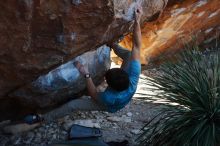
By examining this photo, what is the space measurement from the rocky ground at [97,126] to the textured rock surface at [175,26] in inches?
76.4

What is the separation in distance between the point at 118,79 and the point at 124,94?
24cm

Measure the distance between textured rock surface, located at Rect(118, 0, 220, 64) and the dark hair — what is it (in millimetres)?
3045

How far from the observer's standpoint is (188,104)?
18.5ft

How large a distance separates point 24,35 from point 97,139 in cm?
157

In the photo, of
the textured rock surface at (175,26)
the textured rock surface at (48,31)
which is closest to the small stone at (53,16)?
the textured rock surface at (48,31)

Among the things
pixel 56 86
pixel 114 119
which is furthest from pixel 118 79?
pixel 114 119

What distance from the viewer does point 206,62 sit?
19.7 ft

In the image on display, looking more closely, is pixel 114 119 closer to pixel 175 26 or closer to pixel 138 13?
pixel 138 13

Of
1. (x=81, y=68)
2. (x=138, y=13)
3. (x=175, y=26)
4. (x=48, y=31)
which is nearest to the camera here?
(x=48, y=31)

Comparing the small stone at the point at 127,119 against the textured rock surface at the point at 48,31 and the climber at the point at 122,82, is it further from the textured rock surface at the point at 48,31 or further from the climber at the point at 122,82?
the textured rock surface at the point at 48,31

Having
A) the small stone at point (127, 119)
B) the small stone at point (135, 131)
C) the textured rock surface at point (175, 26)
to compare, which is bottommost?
the small stone at point (135, 131)

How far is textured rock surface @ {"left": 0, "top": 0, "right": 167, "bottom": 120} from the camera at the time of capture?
502 centimetres

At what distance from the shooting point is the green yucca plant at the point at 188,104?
17.8 feet

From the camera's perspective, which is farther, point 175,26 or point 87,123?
point 175,26
